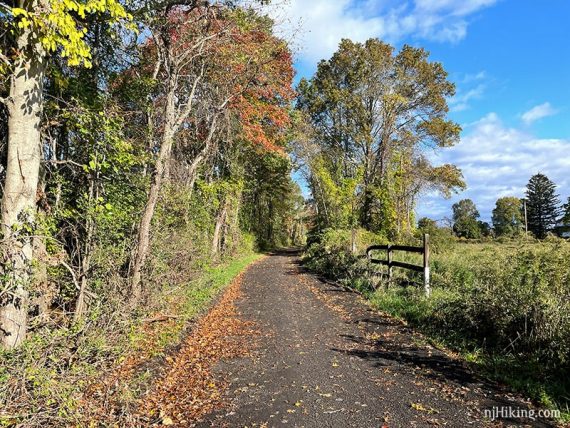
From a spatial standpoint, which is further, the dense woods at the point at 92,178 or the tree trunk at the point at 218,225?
the tree trunk at the point at 218,225

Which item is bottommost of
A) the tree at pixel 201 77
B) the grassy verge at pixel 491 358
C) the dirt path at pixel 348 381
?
the dirt path at pixel 348 381

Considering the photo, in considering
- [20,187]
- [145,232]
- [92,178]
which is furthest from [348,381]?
[92,178]

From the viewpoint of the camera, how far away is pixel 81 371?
4.41m

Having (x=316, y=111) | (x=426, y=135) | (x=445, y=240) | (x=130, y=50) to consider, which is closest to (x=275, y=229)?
(x=316, y=111)

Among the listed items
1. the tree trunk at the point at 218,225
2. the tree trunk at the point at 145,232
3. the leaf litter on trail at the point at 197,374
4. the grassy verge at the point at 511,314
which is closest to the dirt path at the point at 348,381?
the leaf litter on trail at the point at 197,374

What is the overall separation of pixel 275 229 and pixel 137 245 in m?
35.8

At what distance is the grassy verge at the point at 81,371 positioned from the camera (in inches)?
144

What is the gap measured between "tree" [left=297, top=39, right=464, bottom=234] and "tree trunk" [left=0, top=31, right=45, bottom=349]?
22392 mm

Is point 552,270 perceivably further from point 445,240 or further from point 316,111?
point 316,111

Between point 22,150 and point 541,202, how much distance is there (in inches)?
2822

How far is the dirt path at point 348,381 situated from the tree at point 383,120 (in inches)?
782

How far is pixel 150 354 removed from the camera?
6.52m

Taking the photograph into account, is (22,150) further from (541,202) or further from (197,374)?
(541,202)

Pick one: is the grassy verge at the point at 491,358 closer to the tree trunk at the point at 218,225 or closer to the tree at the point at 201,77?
the tree at the point at 201,77
